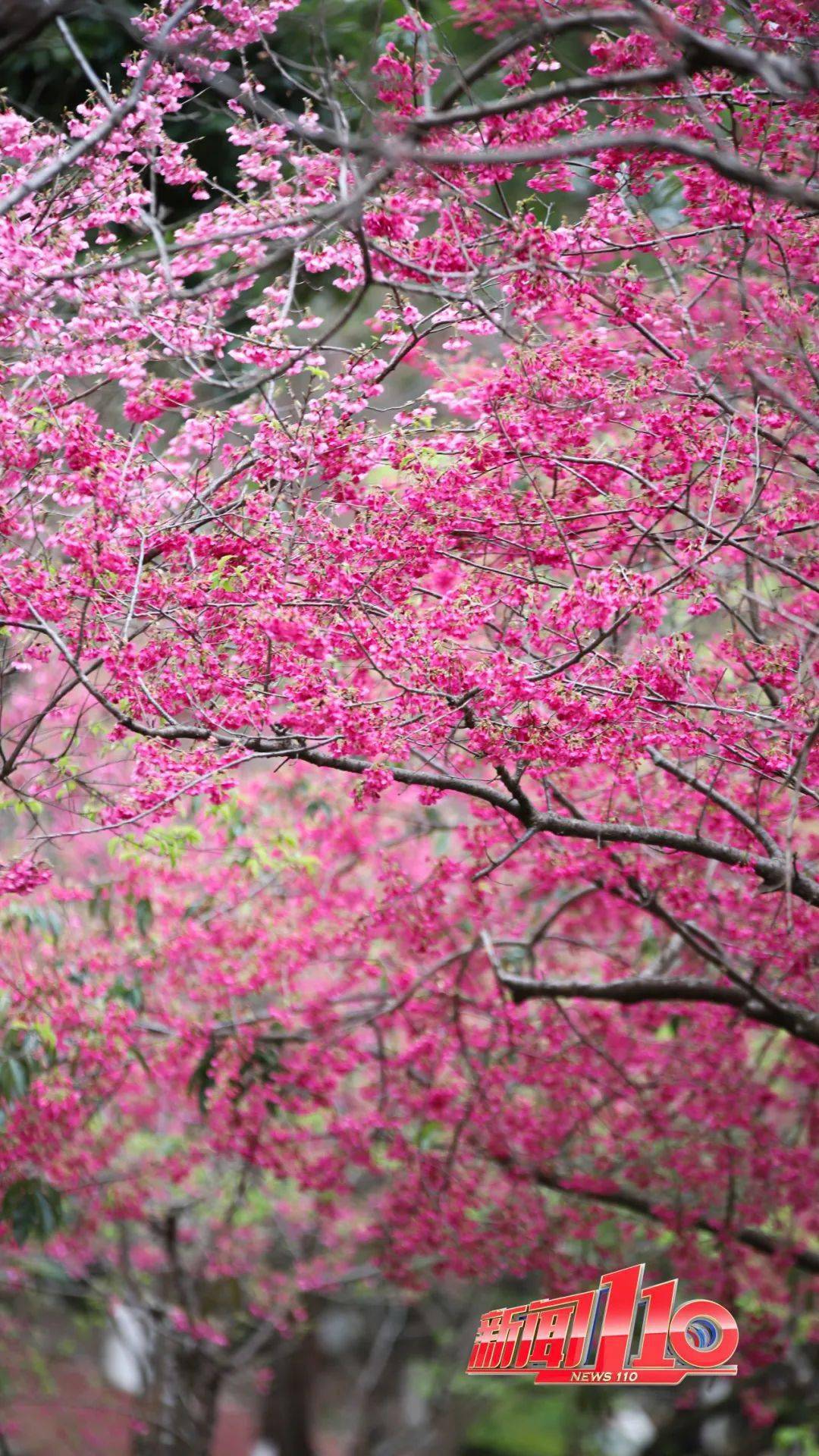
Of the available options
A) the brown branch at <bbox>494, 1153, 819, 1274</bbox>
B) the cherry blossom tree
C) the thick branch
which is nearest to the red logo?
the thick branch

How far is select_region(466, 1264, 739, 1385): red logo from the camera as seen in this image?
16.4 feet

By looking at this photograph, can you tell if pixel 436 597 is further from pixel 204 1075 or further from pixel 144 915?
pixel 204 1075

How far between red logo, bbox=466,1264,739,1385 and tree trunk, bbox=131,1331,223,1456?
204 inches

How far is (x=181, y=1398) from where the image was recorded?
10.3 meters

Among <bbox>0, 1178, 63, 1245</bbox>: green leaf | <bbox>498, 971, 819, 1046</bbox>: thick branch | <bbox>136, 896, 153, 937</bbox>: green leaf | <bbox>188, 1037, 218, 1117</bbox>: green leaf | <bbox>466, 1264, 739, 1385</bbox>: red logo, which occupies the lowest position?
<bbox>466, 1264, 739, 1385</bbox>: red logo

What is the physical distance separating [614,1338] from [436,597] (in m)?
3.03

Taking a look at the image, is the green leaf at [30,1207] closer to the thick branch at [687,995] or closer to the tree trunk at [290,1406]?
the thick branch at [687,995]

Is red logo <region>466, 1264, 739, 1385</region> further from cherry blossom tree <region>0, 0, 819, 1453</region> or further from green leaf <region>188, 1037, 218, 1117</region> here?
green leaf <region>188, 1037, 218, 1117</region>

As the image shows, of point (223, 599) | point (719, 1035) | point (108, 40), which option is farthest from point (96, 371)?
point (719, 1035)

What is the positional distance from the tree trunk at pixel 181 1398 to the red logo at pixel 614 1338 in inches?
204

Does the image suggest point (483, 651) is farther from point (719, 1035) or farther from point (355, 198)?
point (719, 1035)

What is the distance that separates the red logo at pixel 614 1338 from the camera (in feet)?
16.4

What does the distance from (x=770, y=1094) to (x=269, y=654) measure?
457 centimetres

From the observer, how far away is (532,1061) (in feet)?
24.9
